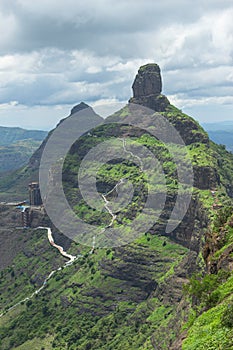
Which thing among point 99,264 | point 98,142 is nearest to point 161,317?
point 99,264

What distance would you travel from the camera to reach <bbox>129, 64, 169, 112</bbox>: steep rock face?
541ft

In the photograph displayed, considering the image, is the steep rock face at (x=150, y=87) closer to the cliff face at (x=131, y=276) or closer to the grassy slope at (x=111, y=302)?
the cliff face at (x=131, y=276)

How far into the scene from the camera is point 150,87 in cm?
16562

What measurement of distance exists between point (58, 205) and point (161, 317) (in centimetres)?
7065

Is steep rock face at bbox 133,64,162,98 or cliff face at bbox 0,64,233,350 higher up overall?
steep rock face at bbox 133,64,162,98

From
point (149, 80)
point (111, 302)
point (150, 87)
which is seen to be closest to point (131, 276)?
point (111, 302)

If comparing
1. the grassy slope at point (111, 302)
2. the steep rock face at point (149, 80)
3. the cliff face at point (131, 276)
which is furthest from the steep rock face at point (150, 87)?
the grassy slope at point (111, 302)

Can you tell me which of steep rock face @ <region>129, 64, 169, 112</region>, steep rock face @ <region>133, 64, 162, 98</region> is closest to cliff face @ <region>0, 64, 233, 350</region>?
steep rock face @ <region>129, 64, 169, 112</region>

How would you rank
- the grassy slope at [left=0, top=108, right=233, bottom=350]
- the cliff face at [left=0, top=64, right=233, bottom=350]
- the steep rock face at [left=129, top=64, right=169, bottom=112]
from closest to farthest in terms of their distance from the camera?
1. the cliff face at [left=0, top=64, right=233, bottom=350]
2. the grassy slope at [left=0, top=108, right=233, bottom=350]
3. the steep rock face at [left=129, top=64, right=169, bottom=112]

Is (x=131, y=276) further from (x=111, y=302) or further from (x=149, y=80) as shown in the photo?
(x=149, y=80)

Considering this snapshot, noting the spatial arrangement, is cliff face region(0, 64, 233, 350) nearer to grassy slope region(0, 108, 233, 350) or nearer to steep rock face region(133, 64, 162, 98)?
grassy slope region(0, 108, 233, 350)

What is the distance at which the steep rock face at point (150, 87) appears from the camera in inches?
6491

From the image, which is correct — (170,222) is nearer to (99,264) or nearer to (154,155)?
(99,264)

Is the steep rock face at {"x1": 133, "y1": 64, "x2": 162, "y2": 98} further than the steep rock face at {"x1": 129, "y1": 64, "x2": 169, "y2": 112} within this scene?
Yes
